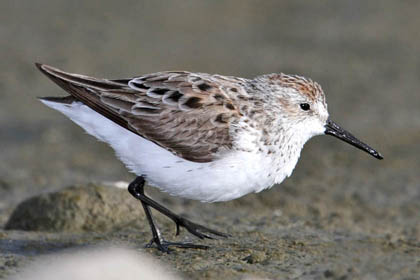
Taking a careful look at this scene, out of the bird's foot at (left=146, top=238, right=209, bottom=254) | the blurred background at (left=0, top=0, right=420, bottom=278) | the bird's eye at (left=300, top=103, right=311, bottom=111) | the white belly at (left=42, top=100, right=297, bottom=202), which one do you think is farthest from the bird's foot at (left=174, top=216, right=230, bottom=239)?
the blurred background at (left=0, top=0, right=420, bottom=278)

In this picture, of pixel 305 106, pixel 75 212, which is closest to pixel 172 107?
pixel 305 106

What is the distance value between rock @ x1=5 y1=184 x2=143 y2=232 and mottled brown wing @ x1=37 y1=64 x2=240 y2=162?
3.96 ft

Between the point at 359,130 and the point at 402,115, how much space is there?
1.01m

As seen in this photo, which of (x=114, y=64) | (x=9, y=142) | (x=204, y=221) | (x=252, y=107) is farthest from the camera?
(x=114, y=64)

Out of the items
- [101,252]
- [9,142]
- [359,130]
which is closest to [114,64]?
[9,142]

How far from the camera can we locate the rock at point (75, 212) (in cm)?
731

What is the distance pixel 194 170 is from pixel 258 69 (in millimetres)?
7615

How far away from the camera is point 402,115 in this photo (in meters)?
11.7

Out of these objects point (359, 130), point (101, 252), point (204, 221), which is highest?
point (359, 130)

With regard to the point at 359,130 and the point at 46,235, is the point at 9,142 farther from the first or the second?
the point at 359,130

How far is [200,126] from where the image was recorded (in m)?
6.34

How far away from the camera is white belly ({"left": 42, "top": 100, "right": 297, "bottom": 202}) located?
609cm

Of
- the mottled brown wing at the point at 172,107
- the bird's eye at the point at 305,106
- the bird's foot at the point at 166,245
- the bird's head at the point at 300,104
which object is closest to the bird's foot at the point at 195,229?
the bird's foot at the point at 166,245

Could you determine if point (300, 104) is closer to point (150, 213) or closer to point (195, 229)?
point (195, 229)
